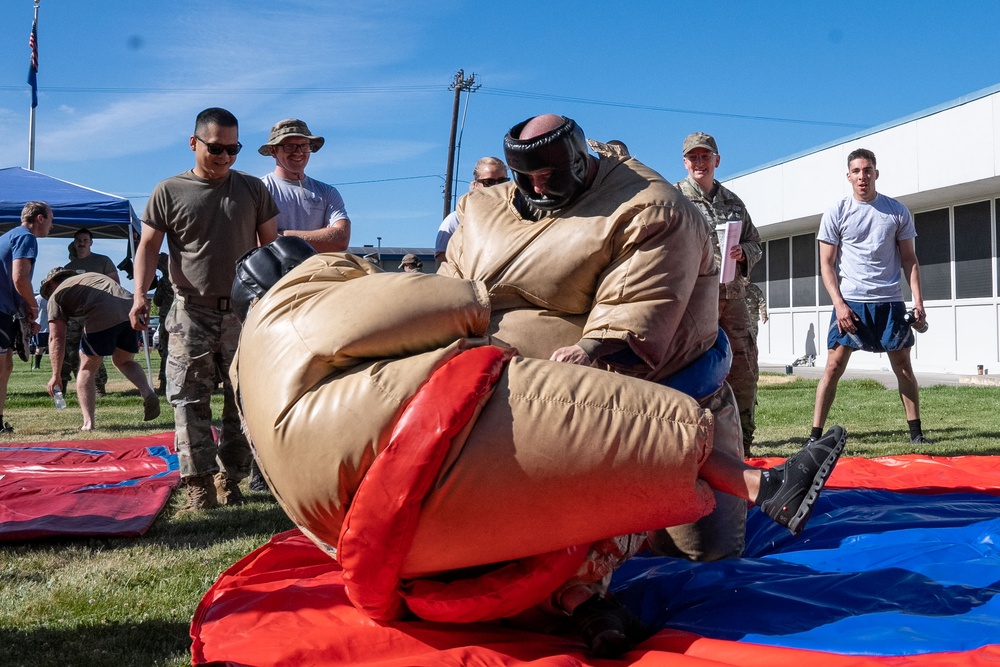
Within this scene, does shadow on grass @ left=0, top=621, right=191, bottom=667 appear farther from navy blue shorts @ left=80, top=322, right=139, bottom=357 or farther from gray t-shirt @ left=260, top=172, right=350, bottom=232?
navy blue shorts @ left=80, top=322, right=139, bottom=357

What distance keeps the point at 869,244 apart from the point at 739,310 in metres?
1.52

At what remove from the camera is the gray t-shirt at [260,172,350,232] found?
5195mm

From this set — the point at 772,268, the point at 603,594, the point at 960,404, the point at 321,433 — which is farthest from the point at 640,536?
the point at 772,268

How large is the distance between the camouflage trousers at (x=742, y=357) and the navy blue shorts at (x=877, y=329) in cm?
112

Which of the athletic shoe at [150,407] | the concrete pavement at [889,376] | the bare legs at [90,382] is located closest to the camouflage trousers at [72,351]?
the bare legs at [90,382]

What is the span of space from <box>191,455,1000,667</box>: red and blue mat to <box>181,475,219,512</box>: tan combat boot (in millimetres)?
1187

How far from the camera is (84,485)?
487 cm

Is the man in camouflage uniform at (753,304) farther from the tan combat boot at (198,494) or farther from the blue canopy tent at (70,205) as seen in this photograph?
the blue canopy tent at (70,205)

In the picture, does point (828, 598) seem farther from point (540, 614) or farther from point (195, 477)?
point (195, 477)

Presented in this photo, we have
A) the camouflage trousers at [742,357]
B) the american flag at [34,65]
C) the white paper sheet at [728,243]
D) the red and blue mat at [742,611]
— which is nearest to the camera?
the red and blue mat at [742,611]

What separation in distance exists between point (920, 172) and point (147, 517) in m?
12.8

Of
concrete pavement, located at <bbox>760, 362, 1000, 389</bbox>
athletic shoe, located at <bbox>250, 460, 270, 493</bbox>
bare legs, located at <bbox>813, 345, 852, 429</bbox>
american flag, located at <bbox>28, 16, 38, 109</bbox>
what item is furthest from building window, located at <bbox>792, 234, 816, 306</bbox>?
american flag, located at <bbox>28, 16, 38, 109</bbox>

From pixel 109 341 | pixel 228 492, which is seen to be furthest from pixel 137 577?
pixel 109 341

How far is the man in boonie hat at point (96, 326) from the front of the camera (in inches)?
302
